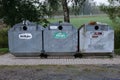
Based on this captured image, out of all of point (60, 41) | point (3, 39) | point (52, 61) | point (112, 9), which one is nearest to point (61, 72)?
point (52, 61)

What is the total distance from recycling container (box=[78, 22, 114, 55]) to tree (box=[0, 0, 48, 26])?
5963 millimetres

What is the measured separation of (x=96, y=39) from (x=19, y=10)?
662 centimetres

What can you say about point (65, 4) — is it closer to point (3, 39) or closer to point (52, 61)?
point (3, 39)

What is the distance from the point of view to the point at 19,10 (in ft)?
61.0

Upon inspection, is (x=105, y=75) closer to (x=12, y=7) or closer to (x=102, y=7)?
(x=102, y=7)

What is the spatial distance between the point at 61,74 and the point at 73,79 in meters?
0.89

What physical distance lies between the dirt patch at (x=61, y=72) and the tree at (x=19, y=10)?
7.60 m

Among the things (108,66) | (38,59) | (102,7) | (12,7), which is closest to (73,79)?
(108,66)

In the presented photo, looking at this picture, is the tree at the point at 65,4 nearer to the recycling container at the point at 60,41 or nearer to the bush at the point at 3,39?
the bush at the point at 3,39

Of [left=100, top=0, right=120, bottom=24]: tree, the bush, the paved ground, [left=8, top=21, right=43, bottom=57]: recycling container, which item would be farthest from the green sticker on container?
the bush

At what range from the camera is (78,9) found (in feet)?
63.2

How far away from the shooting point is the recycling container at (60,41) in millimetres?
13227

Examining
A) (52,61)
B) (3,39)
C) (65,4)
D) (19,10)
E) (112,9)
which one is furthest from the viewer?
(3,39)

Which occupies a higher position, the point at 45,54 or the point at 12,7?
the point at 12,7
